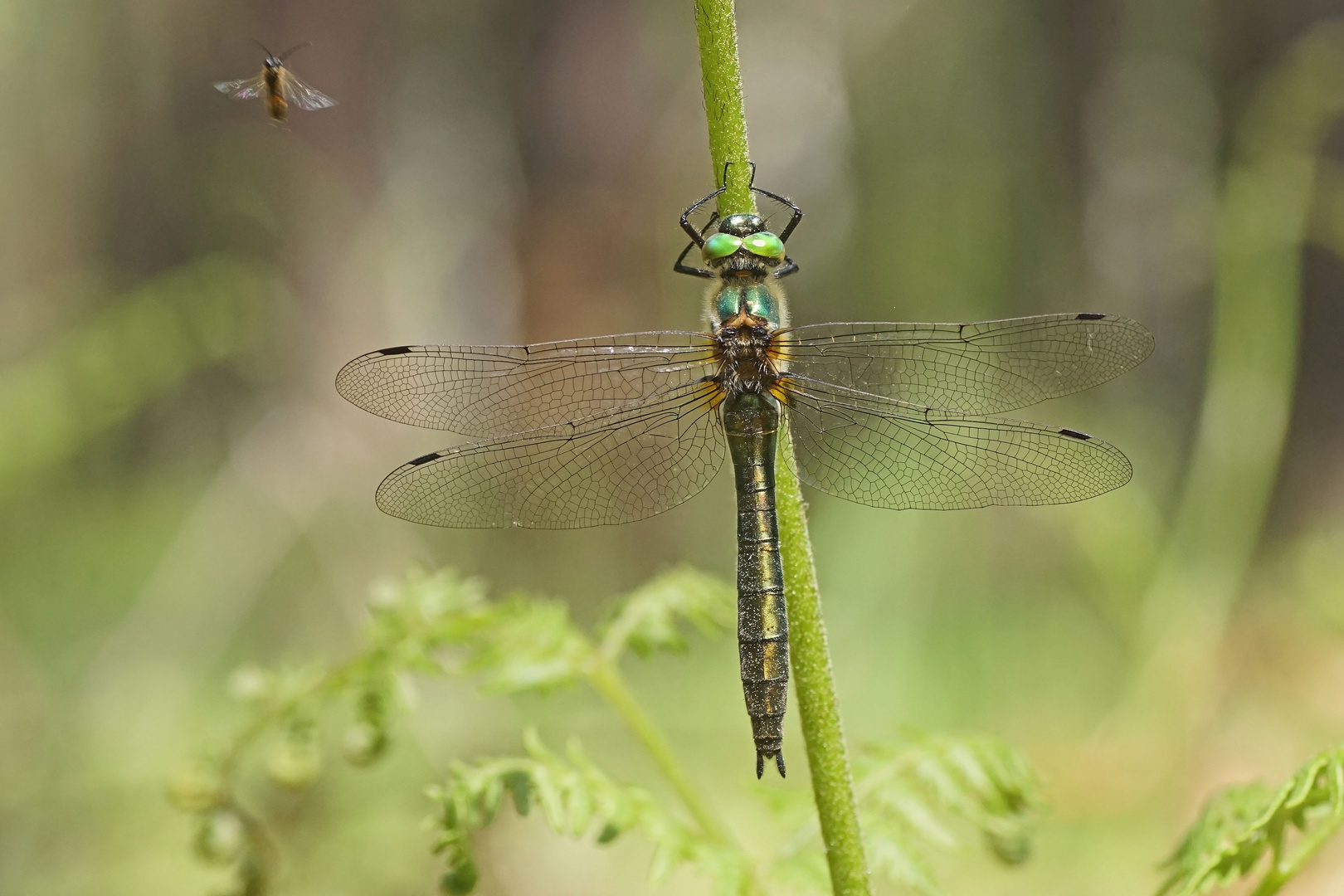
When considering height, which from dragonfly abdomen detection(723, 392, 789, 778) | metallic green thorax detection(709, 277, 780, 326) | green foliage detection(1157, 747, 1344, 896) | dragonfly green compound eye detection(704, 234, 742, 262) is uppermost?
dragonfly green compound eye detection(704, 234, 742, 262)

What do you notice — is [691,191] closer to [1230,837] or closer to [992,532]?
[992,532]

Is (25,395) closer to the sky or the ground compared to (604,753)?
closer to the sky

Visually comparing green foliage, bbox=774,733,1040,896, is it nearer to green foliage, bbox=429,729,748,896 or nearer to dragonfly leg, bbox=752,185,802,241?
green foliage, bbox=429,729,748,896

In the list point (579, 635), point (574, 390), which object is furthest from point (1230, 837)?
point (574, 390)

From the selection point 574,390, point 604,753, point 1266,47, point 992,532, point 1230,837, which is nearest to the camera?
point 1230,837

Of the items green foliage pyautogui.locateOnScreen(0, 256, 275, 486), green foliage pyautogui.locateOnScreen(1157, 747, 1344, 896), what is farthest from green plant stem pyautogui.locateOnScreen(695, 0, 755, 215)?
green foliage pyautogui.locateOnScreen(0, 256, 275, 486)

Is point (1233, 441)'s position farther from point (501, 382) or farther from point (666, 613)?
point (501, 382)

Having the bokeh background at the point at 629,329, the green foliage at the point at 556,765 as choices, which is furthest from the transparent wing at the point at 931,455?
the bokeh background at the point at 629,329
